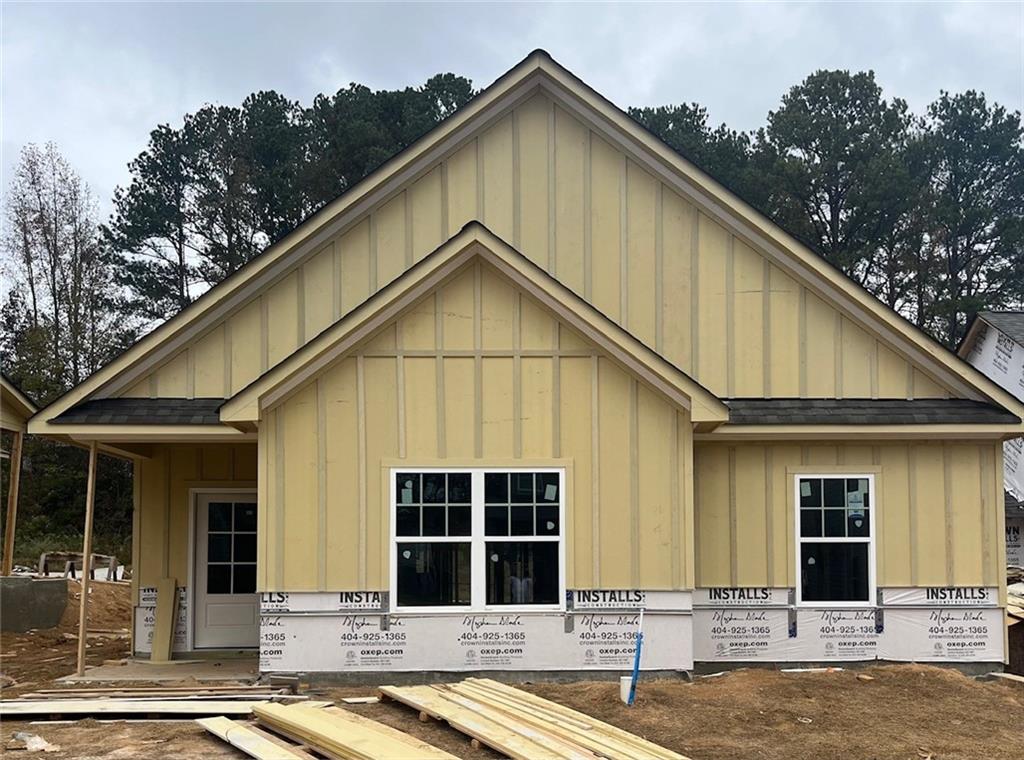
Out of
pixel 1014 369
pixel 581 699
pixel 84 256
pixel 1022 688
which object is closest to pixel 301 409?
pixel 581 699

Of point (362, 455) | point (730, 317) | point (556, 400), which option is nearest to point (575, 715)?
point (556, 400)

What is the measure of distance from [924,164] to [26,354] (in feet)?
112

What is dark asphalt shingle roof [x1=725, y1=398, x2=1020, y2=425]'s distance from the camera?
11320 mm

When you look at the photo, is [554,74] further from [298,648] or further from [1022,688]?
[1022,688]

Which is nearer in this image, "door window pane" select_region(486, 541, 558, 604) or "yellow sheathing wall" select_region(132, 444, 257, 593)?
"door window pane" select_region(486, 541, 558, 604)

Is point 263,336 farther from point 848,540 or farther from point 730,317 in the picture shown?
point 848,540

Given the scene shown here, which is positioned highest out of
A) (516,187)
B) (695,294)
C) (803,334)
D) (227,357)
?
(516,187)

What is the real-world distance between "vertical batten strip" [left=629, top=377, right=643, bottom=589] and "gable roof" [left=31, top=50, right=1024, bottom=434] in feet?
9.74

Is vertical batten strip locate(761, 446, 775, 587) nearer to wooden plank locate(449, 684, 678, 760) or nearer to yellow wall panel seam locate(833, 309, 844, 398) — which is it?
yellow wall panel seam locate(833, 309, 844, 398)

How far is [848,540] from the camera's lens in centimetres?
1154

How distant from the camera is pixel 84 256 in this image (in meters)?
38.2

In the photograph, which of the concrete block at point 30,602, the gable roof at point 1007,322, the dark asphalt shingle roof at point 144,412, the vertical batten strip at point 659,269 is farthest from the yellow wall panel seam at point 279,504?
the gable roof at point 1007,322

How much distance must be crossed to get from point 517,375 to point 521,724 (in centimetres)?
378

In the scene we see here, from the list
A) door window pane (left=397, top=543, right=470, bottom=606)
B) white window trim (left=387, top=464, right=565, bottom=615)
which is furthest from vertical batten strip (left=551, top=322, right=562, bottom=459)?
door window pane (left=397, top=543, right=470, bottom=606)
